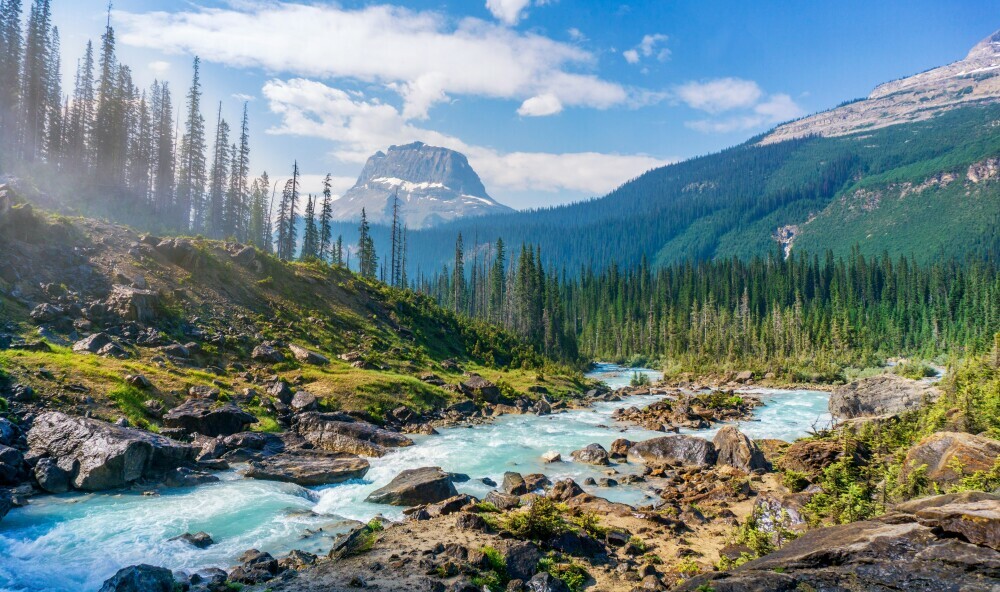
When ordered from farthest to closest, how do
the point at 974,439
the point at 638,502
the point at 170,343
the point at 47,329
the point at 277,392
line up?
the point at 170,343 < the point at 277,392 < the point at 47,329 < the point at 638,502 < the point at 974,439

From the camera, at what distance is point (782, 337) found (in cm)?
10419

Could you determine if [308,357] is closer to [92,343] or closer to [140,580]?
[92,343]

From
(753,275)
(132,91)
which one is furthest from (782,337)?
(132,91)

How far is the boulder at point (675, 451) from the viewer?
87.5 ft

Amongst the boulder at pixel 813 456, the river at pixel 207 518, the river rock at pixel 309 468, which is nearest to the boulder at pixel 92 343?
the river rock at pixel 309 468

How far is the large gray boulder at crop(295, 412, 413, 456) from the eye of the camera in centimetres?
2702

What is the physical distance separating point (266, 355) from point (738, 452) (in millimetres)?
32923

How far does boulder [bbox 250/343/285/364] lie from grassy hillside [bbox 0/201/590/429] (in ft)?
1.69

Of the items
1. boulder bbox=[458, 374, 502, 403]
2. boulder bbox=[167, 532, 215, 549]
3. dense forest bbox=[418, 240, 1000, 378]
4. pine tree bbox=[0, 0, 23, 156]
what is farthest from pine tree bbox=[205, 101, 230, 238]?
boulder bbox=[167, 532, 215, 549]

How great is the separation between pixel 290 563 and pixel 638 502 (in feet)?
45.4

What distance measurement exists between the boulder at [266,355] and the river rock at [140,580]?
27971mm

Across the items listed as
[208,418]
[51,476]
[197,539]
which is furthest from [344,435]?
[197,539]

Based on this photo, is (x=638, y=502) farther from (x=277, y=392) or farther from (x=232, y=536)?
(x=277, y=392)

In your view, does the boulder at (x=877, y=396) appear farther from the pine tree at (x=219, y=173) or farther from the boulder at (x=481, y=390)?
the pine tree at (x=219, y=173)
